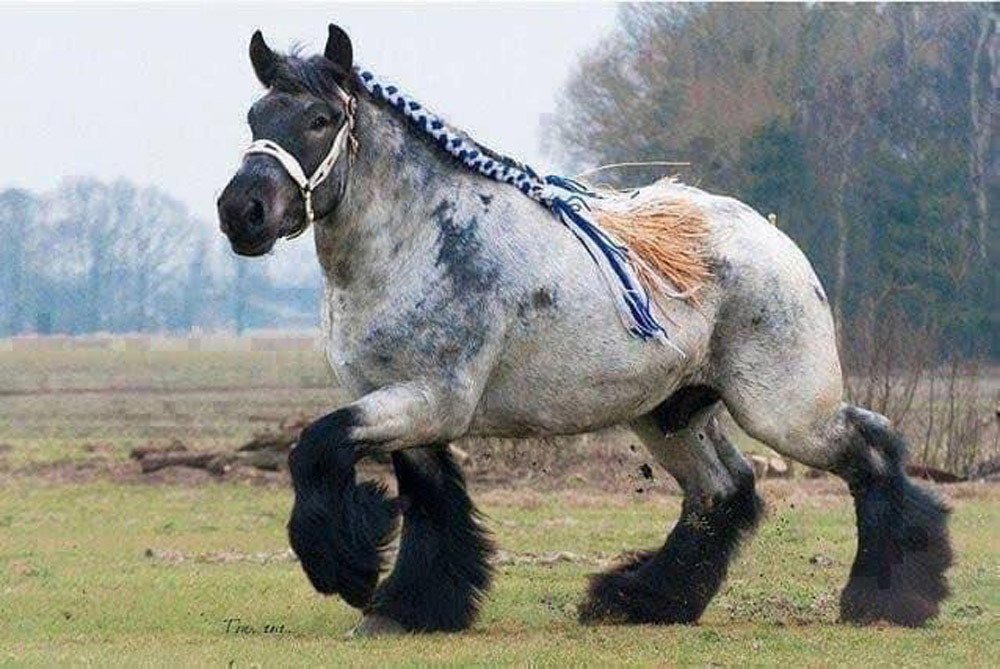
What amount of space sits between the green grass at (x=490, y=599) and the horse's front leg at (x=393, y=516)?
0.82 ft

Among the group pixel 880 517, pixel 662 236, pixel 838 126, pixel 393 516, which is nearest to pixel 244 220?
pixel 393 516

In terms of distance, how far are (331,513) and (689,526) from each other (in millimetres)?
2815

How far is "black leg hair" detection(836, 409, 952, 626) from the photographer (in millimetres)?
10930

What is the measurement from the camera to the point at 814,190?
48125 mm

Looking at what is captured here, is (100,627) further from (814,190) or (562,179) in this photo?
(814,190)

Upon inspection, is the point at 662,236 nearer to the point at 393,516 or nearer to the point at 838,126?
the point at 393,516

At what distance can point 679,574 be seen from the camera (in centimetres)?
1139

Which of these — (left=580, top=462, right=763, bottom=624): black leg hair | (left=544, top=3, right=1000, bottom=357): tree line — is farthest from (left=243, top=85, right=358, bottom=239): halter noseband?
(left=544, top=3, right=1000, bottom=357): tree line

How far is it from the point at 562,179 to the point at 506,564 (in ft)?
13.4

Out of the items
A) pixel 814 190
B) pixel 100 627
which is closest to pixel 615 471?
pixel 100 627

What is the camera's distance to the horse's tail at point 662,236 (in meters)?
10.7

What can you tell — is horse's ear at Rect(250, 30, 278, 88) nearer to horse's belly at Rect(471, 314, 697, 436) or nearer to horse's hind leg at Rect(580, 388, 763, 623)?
horse's belly at Rect(471, 314, 697, 436)

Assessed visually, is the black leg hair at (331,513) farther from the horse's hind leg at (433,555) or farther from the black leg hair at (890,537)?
the black leg hair at (890,537)

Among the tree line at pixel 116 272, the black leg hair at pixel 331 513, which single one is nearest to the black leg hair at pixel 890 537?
the black leg hair at pixel 331 513
